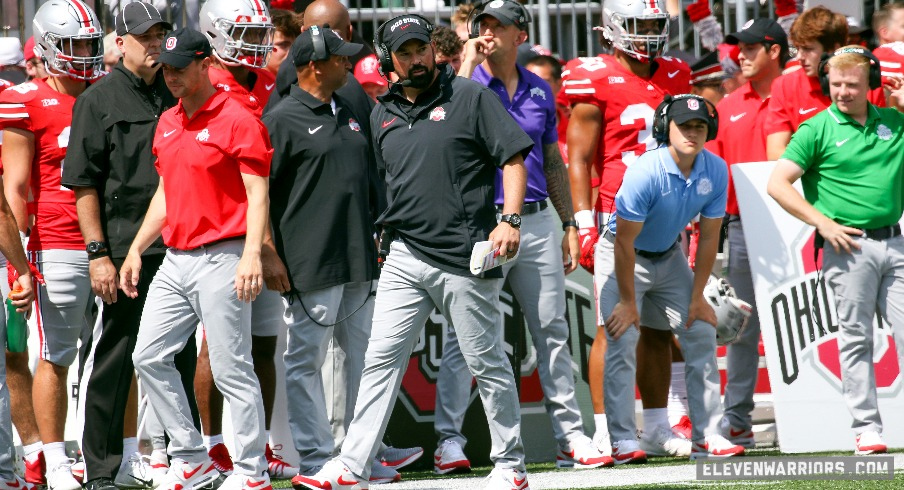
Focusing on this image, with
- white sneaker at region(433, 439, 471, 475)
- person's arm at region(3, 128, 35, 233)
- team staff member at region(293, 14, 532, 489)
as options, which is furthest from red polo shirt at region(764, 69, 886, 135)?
person's arm at region(3, 128, 35, 233)

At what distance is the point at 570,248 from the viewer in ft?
25.0

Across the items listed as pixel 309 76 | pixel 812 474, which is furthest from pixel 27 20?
pixel 812 474

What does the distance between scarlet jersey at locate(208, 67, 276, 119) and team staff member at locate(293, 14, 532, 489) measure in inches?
43.6

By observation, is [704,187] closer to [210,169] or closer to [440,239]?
[440,239]

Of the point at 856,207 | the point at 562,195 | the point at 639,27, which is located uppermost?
the point at 639,27

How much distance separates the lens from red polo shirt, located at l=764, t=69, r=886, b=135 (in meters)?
8.32

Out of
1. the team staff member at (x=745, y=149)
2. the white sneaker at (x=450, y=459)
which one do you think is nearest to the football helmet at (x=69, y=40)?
the white sneaker at (x=450, y=459)

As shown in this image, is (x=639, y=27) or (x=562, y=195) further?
(x=639, y=27)

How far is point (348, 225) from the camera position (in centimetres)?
689

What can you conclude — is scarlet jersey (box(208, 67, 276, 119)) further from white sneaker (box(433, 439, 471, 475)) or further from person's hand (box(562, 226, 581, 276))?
white sneaker (box(433, 439, 471, 475))

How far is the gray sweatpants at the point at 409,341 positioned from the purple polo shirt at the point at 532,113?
1421 mm

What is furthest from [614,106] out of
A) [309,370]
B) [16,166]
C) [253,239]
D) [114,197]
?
[16,166]

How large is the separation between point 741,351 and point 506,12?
2.55m

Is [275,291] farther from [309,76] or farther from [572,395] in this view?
[572,395]
